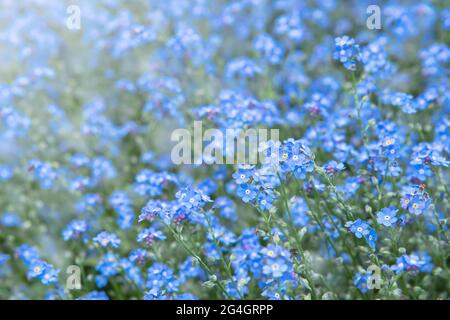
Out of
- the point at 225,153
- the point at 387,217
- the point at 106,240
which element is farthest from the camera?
the point at 225,153

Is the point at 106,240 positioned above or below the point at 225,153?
below

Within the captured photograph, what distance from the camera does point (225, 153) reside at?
421 cm

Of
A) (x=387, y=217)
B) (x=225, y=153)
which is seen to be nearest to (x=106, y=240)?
(x=225, y=153)

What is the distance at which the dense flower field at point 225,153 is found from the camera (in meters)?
3.62

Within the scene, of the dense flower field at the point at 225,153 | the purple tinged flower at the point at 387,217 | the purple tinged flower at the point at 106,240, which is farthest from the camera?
the purple tinged flower at the point at 106,240

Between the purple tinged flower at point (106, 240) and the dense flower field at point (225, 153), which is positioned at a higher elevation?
the dense flower field at point (225, 153)

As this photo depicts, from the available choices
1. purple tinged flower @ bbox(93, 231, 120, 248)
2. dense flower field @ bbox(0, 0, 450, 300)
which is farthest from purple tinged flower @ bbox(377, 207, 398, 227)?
purple tinged flower @ bbox(93, 231, 120, 248)

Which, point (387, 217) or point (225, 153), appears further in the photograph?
point (225, 153)

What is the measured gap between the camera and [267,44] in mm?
5102

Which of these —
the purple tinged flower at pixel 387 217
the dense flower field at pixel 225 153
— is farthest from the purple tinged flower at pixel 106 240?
the purple tinged flower at pixel 387 217

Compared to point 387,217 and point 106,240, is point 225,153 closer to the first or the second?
point 106,240

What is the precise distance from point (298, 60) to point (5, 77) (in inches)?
112

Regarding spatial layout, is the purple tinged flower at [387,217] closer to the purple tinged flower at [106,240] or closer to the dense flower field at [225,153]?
the dense flower field at [225,153]

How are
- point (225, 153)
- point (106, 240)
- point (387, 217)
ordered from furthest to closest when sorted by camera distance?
point (225, 153) < point (106, 240) < point (387, 217)
